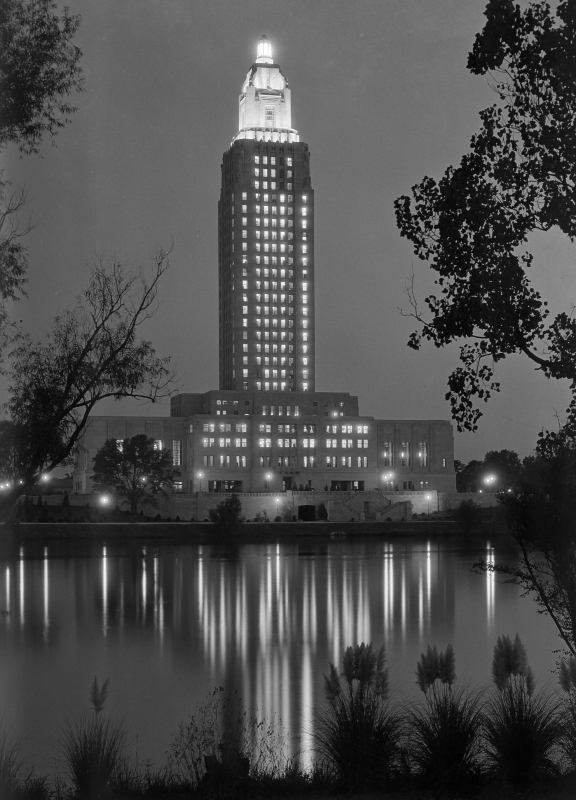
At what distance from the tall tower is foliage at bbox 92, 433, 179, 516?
59.9m

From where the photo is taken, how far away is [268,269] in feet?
565

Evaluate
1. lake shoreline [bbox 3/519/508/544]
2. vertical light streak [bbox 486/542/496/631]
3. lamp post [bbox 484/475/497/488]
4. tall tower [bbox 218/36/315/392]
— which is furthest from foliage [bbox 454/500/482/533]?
tall tower [bbox 218/36/315/392]

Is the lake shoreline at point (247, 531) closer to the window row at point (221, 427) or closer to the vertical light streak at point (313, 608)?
the vertical light streak at point (313, 608)

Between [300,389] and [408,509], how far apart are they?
53.2m

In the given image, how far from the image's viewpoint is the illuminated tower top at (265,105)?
182 meters

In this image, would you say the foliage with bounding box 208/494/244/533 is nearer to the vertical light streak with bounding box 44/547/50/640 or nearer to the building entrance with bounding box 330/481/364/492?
the vertical light streak with bounding box 44/547/50/640

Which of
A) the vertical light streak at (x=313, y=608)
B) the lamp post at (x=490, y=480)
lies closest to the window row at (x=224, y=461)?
the lamp post at (x=490, y=480)

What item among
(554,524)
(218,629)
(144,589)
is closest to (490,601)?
(218,629)

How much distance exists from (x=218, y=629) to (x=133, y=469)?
7097cm

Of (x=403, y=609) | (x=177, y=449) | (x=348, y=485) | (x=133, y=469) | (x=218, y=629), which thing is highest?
(x=177, y=449)

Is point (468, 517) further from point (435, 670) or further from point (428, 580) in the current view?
point (435, 670)

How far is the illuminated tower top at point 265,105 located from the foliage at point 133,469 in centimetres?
9118

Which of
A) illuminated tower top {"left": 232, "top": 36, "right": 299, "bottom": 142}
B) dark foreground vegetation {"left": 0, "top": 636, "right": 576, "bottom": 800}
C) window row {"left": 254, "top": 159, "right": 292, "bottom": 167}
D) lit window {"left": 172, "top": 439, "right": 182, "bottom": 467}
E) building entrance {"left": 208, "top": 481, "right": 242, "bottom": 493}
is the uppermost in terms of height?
illuminated tower top {"left": 232, "top": 36, "right": 299, "bottom": 142}

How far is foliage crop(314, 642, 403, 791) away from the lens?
41.6 ft
